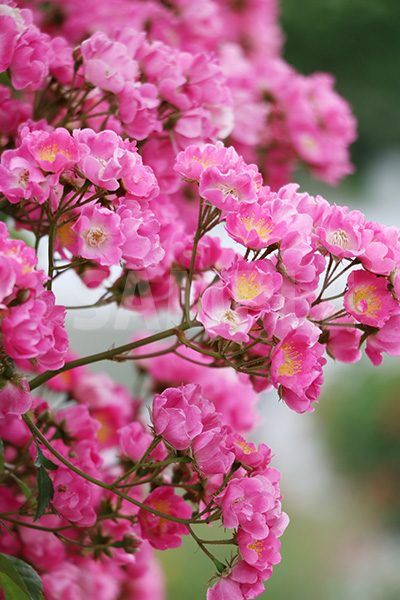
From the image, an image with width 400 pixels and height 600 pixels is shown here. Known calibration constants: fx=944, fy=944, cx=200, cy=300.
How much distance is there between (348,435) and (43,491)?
1.75 metres

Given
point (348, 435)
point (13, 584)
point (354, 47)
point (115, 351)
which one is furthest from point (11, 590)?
point (348, 435)

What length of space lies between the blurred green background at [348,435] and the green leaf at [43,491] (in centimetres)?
125

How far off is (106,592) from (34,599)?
21cm

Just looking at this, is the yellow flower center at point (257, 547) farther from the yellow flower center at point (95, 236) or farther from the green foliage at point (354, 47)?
the green foliage at point (354, 47)

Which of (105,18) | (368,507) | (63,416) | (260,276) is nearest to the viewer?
(260,276)

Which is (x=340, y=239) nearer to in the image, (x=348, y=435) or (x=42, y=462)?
(x=42, y=462)

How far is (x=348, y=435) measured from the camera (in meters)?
2.09

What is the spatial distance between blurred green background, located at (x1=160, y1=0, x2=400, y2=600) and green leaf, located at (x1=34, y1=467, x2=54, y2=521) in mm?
1254

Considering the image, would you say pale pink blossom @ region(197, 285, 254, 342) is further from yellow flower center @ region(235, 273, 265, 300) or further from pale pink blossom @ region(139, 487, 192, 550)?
pale pink blossom @ region(139, 487, 192, 550)

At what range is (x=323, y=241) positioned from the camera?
1.21ft

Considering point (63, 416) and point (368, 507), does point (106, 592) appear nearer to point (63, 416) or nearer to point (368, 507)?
point (63, 416)

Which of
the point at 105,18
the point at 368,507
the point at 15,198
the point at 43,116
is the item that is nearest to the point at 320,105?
the point at 105,18

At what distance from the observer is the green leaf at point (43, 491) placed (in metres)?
0.39

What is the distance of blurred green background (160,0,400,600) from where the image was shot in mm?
1746
